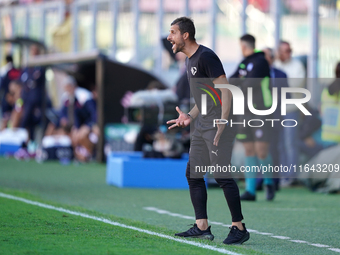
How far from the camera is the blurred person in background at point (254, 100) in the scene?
29.9 feet

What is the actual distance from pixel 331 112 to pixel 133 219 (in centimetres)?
521

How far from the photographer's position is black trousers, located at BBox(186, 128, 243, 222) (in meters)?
5.53

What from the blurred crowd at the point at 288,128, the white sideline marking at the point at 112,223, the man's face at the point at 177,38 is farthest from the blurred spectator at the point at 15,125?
the man's face at the point at 177,38

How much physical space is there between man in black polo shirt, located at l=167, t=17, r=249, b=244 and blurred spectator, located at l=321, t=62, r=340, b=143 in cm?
554

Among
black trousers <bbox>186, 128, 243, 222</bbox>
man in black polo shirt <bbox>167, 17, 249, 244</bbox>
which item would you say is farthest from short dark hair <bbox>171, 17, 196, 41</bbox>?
black trousers <bbox>186, 128, 243, 222</bbox>

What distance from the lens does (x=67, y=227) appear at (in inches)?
233

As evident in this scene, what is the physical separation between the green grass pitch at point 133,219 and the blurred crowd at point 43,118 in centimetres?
528

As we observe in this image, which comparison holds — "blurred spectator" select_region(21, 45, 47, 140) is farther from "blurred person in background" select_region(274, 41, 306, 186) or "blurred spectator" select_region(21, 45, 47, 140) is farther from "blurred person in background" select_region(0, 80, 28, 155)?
"blurred person in background" select_region(274, 41, 306, 186)

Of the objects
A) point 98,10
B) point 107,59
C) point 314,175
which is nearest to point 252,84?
point 314,175

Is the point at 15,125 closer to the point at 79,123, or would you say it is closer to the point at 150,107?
the point at 79,123

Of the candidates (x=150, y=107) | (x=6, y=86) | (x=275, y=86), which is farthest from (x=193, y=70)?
(x=6, y=86)

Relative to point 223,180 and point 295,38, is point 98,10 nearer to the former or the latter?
point 295,38

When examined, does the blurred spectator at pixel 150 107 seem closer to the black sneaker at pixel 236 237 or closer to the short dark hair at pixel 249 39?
the short dark hair at pixel 249 39

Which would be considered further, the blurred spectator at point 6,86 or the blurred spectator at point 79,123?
the blurred spectator at point 6,86
